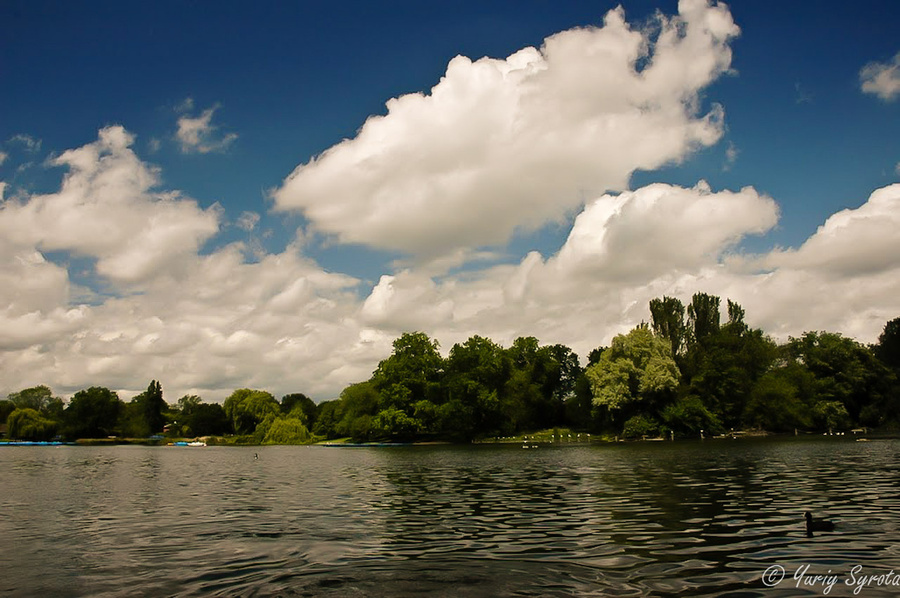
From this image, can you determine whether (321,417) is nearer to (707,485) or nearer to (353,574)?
(707,485)

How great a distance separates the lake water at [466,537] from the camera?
13844 mm

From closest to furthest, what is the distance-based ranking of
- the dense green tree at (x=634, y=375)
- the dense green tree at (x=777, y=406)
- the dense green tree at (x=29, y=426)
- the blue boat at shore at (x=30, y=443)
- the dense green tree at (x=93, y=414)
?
the dense green tree at (x=634, y=375)
the dense green tree at (x=777, y=406)
the blue boat at shore at (x=30, y=443)
the dense green tree at (x=29, y=426)
the dense green tree at (x=93, y=414)

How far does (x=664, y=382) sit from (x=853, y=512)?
280ft

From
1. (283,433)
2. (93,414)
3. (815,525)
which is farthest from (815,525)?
(93,414)

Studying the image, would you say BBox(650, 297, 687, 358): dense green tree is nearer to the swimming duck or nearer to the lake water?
the lake water

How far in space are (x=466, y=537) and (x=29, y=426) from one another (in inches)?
7142

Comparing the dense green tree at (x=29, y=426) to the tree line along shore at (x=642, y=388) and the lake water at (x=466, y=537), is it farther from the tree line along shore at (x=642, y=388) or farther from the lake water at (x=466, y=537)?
the lake water at (x=466, y=537)

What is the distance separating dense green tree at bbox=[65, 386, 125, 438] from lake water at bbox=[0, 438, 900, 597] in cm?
15749

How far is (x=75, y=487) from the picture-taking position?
40094mm

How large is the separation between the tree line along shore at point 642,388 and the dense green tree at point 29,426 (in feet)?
171

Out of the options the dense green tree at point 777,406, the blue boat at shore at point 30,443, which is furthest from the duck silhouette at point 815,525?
the blue boat at shore at point 30,443

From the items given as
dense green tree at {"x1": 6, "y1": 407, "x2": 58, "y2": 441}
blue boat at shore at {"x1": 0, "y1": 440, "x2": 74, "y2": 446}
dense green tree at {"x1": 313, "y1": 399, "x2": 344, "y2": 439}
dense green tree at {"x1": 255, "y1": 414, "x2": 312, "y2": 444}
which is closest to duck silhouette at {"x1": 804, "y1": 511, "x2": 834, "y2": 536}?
dense green tree at {"x1": 255, "y1": 414, "x2": 312, "y2": 444}

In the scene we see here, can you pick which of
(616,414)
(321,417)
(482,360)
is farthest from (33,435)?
(616,414)

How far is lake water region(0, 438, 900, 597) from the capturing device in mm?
13844
